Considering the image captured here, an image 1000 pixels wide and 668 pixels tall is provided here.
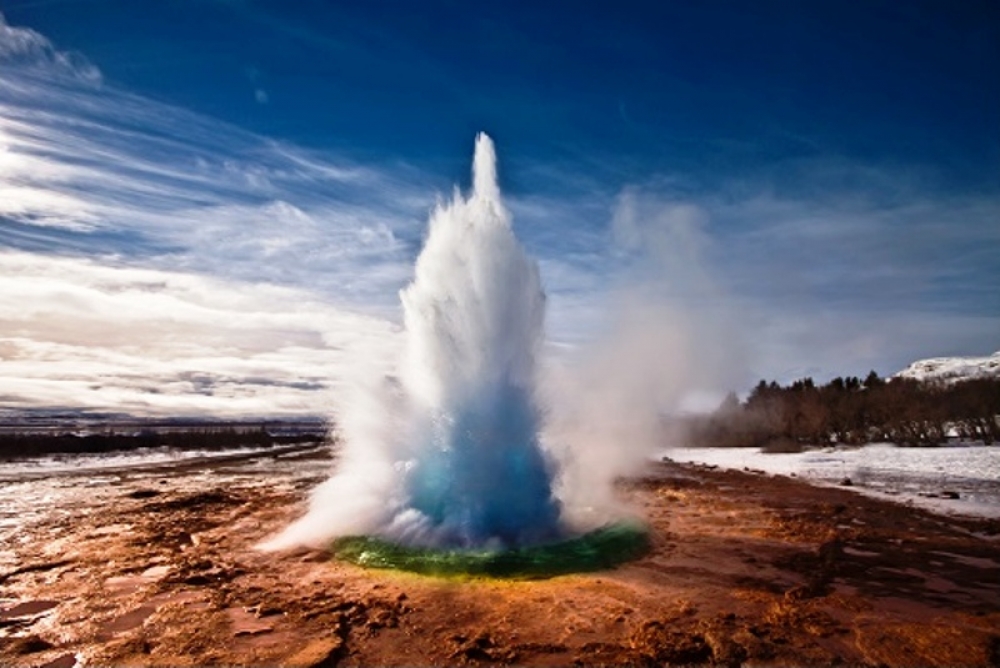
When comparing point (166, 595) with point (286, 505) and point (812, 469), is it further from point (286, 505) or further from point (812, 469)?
point (812, 469)

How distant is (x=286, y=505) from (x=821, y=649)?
1514 cm

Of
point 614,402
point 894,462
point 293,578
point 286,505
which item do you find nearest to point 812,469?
point 894,462

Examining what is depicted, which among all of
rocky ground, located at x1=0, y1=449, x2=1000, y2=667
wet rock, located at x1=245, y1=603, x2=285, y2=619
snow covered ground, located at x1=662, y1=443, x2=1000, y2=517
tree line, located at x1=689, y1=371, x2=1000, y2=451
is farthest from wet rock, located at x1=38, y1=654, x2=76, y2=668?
tree line, located at x1=689, y1=371, x2=1000, y2=451

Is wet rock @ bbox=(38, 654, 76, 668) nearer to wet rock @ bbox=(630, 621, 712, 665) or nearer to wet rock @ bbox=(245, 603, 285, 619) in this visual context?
wet rock @ bbox=(245, 603, 285, 619)

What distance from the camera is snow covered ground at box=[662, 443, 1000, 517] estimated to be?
634 inches

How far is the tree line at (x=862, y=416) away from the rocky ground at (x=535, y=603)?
133 ft

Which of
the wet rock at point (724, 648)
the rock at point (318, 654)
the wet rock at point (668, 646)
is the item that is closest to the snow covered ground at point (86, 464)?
the rock at point (318, 654)

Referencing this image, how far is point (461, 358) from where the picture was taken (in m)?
12.4

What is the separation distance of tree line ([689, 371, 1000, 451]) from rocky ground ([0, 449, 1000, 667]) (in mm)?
40690

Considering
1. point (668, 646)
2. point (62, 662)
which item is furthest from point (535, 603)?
point (62, 662)

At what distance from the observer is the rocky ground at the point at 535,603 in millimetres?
6145

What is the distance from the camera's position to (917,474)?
2402 centimetres

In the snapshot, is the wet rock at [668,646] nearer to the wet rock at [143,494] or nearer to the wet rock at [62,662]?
the wet rock at [62,662]

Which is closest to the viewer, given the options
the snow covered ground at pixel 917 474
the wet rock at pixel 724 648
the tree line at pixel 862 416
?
the wet rock at pixel 724 648
